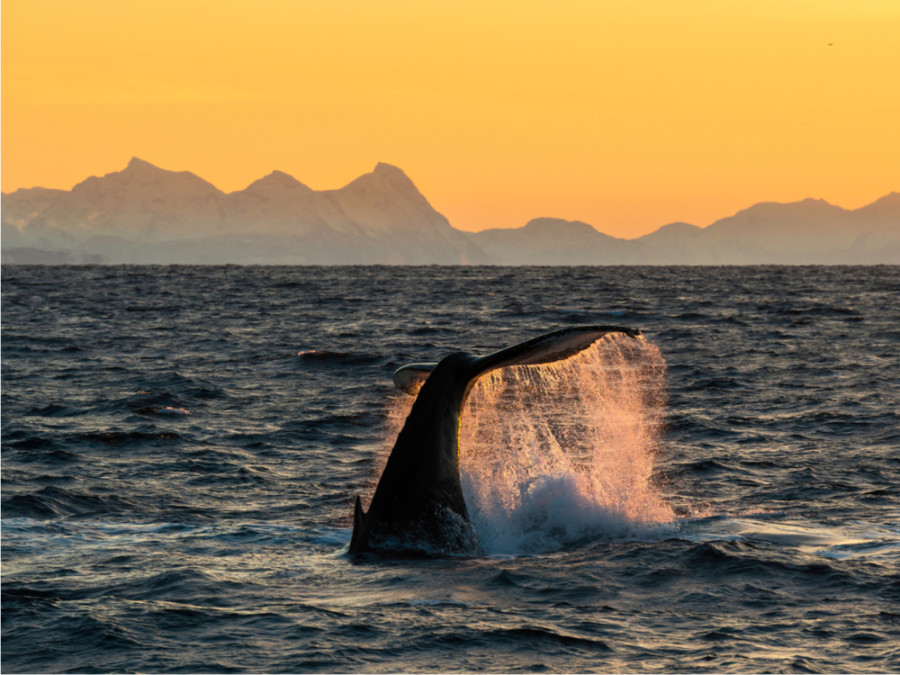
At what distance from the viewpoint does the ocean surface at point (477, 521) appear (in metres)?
7.17

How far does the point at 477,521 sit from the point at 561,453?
12.5 ft

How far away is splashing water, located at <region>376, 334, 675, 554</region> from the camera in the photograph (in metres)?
10.1

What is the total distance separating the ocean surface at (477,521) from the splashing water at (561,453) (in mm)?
55

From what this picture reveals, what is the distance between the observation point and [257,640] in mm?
7250

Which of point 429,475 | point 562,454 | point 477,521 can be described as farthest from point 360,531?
point 562,454

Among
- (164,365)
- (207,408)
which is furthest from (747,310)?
(207,408)

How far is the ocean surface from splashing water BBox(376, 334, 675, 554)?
6 cm

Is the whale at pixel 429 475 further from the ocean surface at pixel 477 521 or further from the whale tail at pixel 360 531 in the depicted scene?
the ocean surface at pixel 477 521

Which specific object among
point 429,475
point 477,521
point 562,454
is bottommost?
point 477,521

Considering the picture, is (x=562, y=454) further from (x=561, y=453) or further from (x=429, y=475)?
(x=429, y=475)

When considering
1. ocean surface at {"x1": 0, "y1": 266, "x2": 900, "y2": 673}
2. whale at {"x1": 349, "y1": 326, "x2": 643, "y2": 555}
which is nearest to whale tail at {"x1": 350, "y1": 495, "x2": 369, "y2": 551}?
whale at {"x1": 349, "y1": 326, "x2": 643, "y2": 555}

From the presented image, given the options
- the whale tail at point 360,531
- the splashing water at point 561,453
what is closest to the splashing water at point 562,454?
the splashing water at point 561,453

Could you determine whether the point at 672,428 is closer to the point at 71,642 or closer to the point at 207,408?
the point at 207,408

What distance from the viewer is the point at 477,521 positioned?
997 cm
